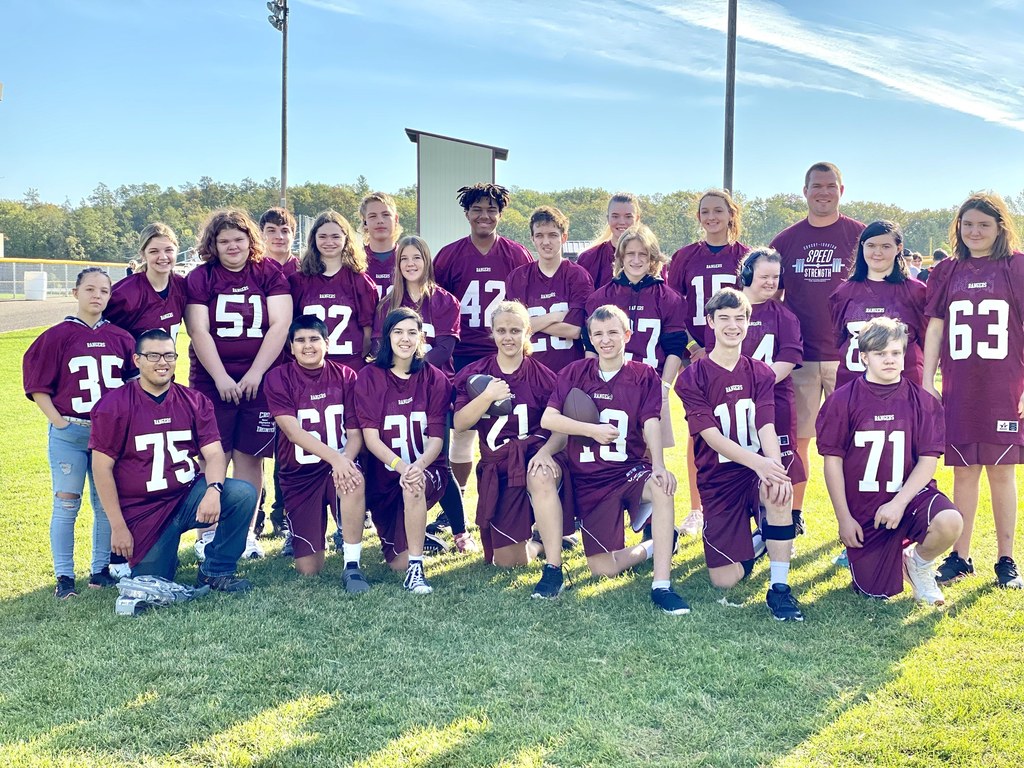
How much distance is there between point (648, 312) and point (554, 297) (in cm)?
61

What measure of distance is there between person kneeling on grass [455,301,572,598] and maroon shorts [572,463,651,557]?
0.56 ft

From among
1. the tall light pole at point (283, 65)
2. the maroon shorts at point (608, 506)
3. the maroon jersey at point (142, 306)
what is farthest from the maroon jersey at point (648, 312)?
the tall light pole at point (283, 65)

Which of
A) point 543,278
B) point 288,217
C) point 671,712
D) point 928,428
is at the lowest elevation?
point 671,712

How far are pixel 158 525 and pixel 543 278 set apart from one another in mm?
2674

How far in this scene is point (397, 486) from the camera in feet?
15.5

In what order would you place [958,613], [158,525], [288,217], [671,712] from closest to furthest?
1. [671,712]
2. [958,613]
3. [158,525]
4. [288,217]

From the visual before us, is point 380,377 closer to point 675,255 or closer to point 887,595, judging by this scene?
point 675,255

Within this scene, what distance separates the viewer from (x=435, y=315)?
516 cm

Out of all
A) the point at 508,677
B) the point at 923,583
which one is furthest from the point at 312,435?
the point at 923,583

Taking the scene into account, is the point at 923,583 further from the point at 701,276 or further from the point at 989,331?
the point at 701,276

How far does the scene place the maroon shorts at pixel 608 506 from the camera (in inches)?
176

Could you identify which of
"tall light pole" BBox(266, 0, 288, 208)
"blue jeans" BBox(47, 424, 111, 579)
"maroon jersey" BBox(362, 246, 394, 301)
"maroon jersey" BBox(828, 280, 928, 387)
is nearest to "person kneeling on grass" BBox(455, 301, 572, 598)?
"maroon jersey" BBox(362, 246, 394, 301)

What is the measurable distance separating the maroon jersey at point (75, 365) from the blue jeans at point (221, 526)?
2.38 ft

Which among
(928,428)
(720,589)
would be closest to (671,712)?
(720,589)
